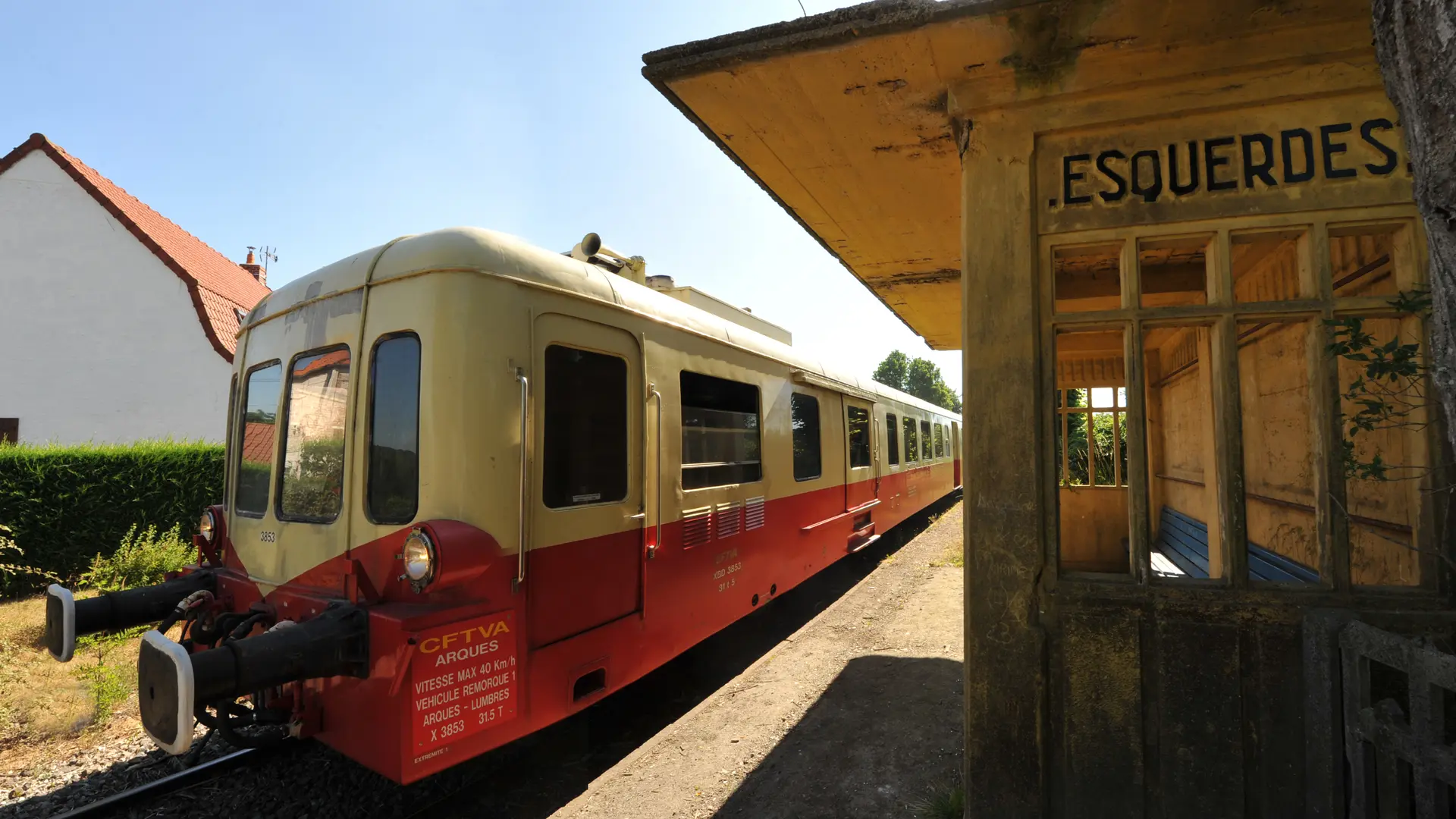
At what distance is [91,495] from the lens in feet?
30.8

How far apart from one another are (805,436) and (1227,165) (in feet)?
14.7

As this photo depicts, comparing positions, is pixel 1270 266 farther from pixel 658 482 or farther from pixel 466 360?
pixel 466 360

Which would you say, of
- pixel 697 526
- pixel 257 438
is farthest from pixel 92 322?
pixel 697 526

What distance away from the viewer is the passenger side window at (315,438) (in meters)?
3.73

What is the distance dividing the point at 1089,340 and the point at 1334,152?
5.25 meters

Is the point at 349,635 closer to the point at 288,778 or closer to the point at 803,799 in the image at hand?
the point at 288,778

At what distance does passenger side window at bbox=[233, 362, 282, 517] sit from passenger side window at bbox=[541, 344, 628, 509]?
1764 millimetres

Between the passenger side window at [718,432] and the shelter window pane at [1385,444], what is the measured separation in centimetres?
340

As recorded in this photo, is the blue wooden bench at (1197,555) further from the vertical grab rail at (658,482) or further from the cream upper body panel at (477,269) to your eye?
the cream upper body panel at (477,269)

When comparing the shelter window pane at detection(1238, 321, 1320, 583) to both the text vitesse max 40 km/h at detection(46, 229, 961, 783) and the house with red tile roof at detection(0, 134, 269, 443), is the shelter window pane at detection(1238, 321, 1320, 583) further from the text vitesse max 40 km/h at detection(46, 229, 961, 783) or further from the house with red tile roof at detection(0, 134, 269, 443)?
the house with red tile roof at detection(0, 134, 269, 443)

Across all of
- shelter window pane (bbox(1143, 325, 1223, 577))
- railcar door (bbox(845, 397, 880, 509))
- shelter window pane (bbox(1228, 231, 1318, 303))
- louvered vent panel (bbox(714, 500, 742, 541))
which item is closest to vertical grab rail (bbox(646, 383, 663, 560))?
louvered vent panel (bbox(714, 500, 742, 541))

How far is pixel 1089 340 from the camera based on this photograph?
25.7 feet

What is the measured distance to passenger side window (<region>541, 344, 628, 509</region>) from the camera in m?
3.70

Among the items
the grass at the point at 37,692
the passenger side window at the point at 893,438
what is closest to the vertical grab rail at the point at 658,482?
the grass at the point at 37,692
